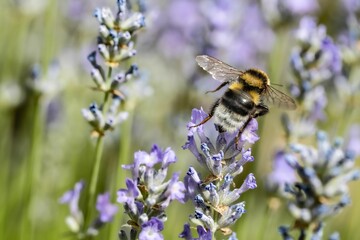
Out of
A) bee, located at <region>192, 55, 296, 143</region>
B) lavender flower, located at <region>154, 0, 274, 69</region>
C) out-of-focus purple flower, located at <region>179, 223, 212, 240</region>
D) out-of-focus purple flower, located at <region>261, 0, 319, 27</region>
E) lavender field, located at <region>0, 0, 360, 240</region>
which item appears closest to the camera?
out-of-focus purple flower, located at <region>179, 223, 212, 240</region>

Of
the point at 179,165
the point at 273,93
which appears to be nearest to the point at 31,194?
the point at 179,165

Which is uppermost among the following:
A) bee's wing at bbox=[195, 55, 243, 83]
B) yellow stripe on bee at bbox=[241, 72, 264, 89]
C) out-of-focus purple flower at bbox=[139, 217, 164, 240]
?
bee's wing at bbox=[195, 55, 243, 83]

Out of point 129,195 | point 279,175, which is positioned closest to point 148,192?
point 129,195

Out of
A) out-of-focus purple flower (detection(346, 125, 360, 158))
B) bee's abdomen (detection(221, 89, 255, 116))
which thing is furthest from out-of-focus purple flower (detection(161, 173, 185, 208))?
out-of-focus purple flower (detection(346, 125, 360, 158))

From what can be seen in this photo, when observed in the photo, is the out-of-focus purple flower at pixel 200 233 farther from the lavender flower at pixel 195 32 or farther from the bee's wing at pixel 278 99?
the lavender flower at pixel 195 32

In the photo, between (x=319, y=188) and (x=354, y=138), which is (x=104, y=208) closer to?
(x=319, y=188)

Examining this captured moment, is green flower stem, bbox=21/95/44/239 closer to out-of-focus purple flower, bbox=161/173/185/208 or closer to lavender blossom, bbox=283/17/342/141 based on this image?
lavender blossom, bbox=283/17/342/141

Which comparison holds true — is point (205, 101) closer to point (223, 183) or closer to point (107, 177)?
point (107, 177)
